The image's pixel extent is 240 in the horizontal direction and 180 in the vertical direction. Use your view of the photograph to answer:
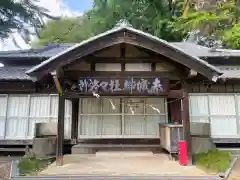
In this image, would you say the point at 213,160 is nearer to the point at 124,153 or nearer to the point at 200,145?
the point at 200,145

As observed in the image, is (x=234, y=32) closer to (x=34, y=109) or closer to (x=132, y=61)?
(x=132, y=61)

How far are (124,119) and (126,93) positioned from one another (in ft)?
8.96

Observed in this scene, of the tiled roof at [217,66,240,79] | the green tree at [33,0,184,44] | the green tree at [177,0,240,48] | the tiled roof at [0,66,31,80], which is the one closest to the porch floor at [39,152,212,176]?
the tiled roof at [0,66,31,80]

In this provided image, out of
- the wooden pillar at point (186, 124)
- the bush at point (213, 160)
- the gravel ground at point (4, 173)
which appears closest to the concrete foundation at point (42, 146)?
the gravel ground at point (4, 173)

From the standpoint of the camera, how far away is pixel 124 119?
1009 cm

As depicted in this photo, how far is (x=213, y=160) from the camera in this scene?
7.37 meters

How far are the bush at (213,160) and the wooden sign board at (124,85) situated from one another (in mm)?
2485

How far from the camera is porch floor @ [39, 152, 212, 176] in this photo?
6277 millimetres

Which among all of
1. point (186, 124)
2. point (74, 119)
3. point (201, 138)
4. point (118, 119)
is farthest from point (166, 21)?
point (186, 124)

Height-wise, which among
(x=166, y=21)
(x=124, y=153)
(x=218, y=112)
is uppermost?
(x=166, y=21)

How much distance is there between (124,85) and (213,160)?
146 inches

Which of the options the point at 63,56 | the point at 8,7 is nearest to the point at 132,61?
the point at 63,56

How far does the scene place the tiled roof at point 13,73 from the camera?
962cm

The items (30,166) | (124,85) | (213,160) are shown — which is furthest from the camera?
(124,85)
